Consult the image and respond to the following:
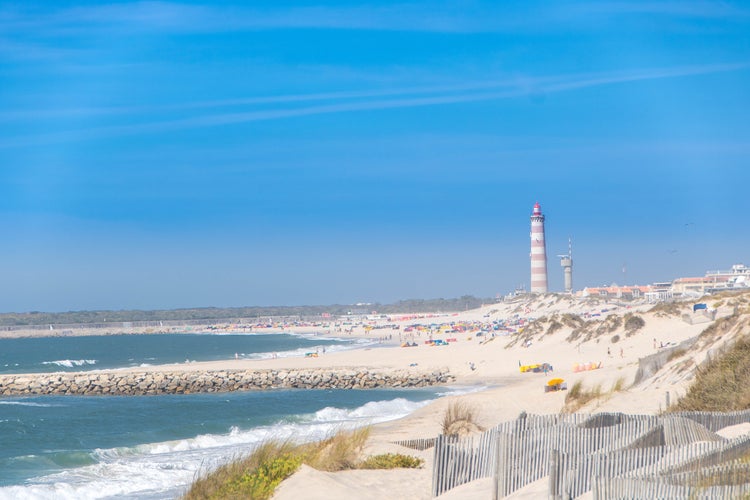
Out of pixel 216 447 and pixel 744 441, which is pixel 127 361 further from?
pixel 744 441

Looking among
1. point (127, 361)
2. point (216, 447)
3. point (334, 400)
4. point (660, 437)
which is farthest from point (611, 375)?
point (127, 361)

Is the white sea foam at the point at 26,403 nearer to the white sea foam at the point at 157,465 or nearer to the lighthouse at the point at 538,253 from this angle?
the white sea foam at the point at 157,465

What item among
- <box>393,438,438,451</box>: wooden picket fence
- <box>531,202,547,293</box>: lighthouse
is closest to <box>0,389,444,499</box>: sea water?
<box>393,438,438,451</box>: wooden picket fence

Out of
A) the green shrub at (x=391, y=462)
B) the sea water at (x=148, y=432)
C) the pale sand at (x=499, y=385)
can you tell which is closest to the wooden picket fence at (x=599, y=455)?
the pale sand at (x=499, y=385)

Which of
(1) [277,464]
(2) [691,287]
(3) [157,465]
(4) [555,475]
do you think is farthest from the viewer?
(2) [691,287]

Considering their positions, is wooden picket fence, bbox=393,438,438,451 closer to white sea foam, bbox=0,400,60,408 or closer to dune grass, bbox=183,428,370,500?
dune grass, bbox=183,428,370,500

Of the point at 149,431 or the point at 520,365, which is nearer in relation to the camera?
the point at 149,431

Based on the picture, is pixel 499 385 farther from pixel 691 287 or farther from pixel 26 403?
pixel 691 287

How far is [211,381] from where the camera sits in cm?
4875

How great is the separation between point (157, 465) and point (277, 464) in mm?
11483

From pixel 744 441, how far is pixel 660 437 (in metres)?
1.72

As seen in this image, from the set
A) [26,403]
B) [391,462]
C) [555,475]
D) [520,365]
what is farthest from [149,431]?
[520,365]

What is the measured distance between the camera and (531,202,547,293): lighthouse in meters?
114

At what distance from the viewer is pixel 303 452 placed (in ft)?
39.1
